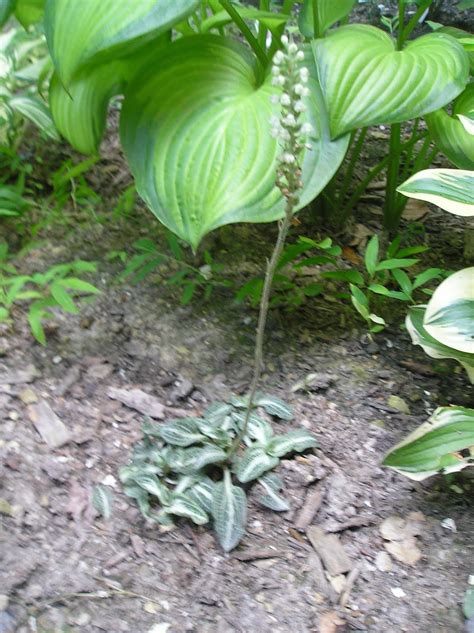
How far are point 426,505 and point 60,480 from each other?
0.62 meters

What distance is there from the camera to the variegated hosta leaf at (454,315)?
1139 millimetres

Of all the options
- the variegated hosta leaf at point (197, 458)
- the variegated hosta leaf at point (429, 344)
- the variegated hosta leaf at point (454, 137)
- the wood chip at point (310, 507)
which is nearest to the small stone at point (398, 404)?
the variegated hosta leaf at point (429, 344)

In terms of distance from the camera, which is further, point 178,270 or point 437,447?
point 178,270

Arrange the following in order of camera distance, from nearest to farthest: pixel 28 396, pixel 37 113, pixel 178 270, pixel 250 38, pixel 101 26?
pixel 101 26 < pixel 28 396 < pixel 250 38 < pixel 178 270 < pixel 37 113

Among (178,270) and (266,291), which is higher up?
(266,291)

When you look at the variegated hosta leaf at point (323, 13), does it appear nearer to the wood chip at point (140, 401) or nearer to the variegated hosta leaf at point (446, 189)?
the variegated hosta leaf at point (446, 189)

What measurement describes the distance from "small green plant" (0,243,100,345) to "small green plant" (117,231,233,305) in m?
0.11

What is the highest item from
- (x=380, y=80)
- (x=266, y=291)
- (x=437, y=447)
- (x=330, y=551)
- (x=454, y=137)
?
(x=380, y=80)

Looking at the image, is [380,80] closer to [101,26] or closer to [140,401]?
[101,26]

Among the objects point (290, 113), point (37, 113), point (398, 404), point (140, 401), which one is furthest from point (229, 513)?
point (37, 113)

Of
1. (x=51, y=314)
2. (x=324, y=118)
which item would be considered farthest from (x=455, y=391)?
(x=51, y=314)

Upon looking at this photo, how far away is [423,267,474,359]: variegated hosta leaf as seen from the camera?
1.14 meters

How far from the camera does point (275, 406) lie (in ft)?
4.10

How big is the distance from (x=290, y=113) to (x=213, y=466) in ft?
2.07
